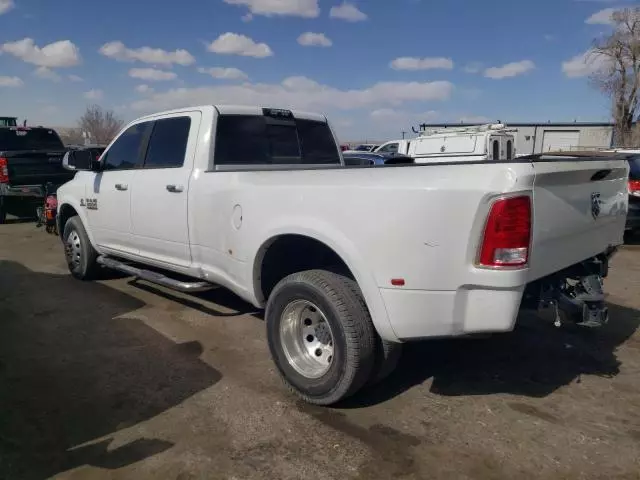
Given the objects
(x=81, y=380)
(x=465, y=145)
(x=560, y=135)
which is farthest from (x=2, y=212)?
(x=560, y=135)

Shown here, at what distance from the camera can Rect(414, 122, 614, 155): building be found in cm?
4762

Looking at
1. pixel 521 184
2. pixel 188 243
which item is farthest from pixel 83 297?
pixel 521 184

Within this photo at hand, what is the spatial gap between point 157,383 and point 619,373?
341 centimetres

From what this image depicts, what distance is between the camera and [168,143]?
486cm

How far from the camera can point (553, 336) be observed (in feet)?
15.3

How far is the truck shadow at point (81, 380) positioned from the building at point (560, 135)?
4737 centimetres

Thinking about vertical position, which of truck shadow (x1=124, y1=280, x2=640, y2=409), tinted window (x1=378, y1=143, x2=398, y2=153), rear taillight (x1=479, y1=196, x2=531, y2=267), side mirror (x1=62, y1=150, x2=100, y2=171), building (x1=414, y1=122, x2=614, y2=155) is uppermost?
building (x1=414, y1=122, x2=614, y2=155)

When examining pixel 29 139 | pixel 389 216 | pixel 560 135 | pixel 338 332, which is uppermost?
pixel 560 135

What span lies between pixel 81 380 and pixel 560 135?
53.7 m

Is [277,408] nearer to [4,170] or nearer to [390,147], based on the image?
[4,170]

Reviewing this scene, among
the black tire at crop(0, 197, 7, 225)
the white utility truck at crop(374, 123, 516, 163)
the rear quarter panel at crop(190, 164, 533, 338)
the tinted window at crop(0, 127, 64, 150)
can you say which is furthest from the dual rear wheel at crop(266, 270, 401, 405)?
the white utility truck at crop(374, 123, 516, 163)

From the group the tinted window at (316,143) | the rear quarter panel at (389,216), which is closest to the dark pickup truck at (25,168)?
the tinted window at (316,143)

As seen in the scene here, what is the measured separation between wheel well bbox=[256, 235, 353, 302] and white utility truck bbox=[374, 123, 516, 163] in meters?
12.7

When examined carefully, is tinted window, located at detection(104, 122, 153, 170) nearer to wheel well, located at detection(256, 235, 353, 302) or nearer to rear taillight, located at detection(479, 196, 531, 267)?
wheel well, located at detection(256, 235, 353, 302)
